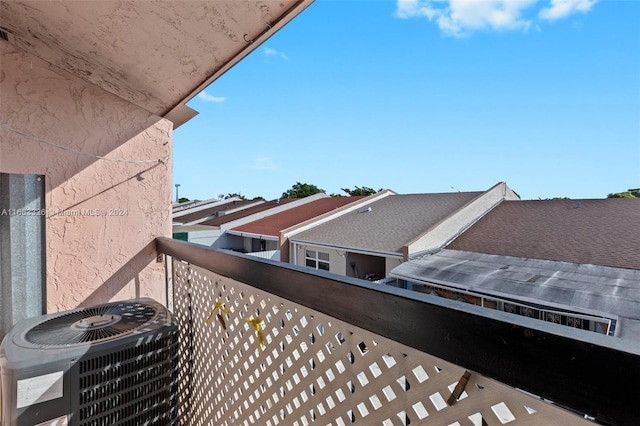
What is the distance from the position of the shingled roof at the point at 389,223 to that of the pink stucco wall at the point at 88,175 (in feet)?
29.3

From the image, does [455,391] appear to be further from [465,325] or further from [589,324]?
[589,324]

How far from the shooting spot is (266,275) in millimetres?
1413

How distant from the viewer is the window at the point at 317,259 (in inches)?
507

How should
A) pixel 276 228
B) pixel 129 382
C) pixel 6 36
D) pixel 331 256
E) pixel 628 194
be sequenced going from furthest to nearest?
pixel 628 194 → pixel 276 228 → pixel 331 256 → pixel 6 36 → pixel 129 382

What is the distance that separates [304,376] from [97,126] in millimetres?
2597

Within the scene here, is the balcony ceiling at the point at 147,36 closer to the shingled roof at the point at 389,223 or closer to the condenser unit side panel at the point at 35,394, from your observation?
the condenser unit side panel at the point at 35,394

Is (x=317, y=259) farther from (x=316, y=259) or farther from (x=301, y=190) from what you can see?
(x=301, y=190)

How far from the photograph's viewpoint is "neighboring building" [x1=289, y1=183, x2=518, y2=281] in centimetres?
1105

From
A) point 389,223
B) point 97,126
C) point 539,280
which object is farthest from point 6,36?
point 389,223

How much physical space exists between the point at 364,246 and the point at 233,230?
25.9ft

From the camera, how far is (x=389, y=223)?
13.2 meters

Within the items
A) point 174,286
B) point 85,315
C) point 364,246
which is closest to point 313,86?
point 364,246

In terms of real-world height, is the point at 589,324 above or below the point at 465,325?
below

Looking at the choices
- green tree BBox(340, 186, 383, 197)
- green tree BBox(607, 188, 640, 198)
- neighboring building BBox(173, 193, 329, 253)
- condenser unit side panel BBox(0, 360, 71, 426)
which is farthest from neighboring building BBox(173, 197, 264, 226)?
green tree BBox(607, 188, 640, 198)
